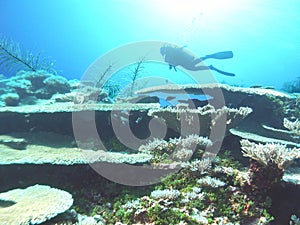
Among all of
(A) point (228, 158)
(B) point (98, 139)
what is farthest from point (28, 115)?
(A) point (228, 158)

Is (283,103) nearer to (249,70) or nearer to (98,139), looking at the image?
(98,139)

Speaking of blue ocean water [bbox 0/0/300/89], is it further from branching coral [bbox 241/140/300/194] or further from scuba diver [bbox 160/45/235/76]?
branching coral [bbox 241/140/300/194]

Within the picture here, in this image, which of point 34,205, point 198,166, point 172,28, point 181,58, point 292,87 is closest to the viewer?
point 34,205

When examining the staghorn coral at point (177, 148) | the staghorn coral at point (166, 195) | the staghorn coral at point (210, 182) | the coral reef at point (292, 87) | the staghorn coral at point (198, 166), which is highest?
the coral reef at point (292, 87)

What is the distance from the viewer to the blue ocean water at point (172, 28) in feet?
110

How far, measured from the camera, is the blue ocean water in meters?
33.4

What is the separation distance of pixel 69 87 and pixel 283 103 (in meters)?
7.35

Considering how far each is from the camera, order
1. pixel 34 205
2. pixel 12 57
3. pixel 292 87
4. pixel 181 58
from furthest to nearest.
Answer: pixel 292 87, pixel 12 57, pixel 181 58, pixel 34 205

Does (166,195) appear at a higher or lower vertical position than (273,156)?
lower

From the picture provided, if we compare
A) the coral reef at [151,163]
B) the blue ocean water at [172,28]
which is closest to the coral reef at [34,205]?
the coral reef at [151,163]

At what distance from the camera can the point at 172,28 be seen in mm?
70812

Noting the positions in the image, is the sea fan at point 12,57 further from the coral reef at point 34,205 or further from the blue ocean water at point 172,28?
the coral reef at point 34,205

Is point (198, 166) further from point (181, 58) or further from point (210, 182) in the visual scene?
point (181, 58)

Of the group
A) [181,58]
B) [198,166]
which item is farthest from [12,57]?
[198,166]
